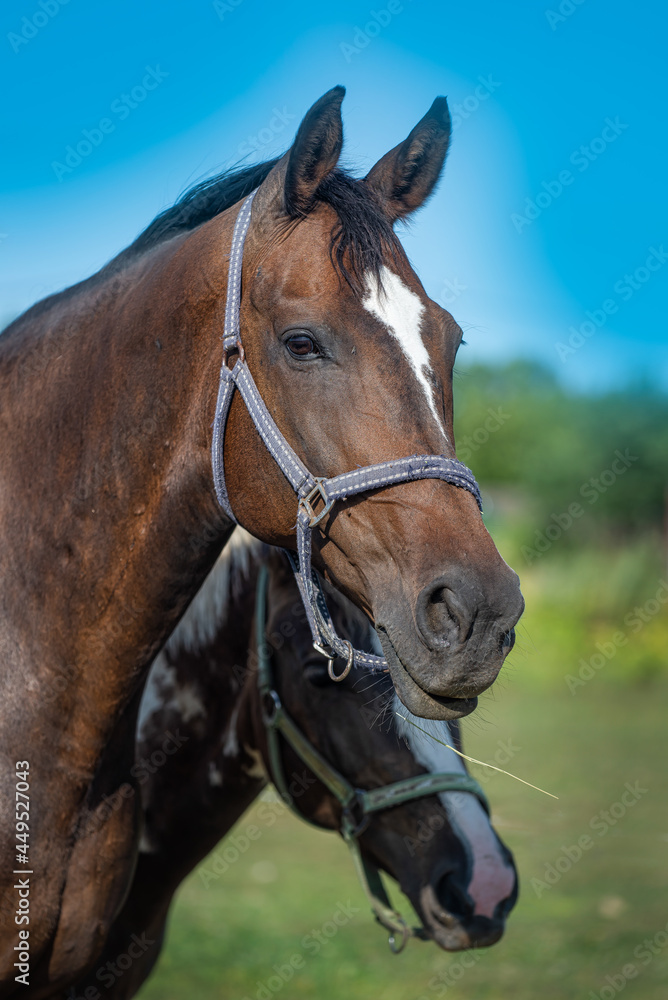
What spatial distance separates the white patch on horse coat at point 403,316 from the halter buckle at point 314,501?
281 mm

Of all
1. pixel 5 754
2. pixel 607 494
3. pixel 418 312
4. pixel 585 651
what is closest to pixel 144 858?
pixel 5 754

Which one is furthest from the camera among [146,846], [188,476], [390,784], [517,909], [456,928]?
[517,909]

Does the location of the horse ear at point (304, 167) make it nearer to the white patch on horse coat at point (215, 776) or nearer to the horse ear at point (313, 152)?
the horse ear at point (313, 152)

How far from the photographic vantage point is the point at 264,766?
10.2 feet

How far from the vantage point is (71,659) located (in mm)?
2064

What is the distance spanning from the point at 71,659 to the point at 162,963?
4.23 m

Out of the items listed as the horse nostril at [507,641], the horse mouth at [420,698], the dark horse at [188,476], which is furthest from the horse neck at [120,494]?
the horse nostril at [507,641]

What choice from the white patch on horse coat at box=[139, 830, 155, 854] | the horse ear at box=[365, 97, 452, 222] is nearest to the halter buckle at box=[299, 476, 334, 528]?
the horse ear at box=[365, 97, 452, 222]

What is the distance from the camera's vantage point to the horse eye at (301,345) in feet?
5.76

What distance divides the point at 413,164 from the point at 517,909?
19.9 ft

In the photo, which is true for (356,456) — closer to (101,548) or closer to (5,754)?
(101,548)

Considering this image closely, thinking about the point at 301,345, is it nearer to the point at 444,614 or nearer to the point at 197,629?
the point at 444,614

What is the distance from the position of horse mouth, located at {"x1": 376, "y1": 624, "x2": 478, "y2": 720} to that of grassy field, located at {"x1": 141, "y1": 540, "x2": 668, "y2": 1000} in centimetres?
29

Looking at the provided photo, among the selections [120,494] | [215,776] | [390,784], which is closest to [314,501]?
[120,494]
